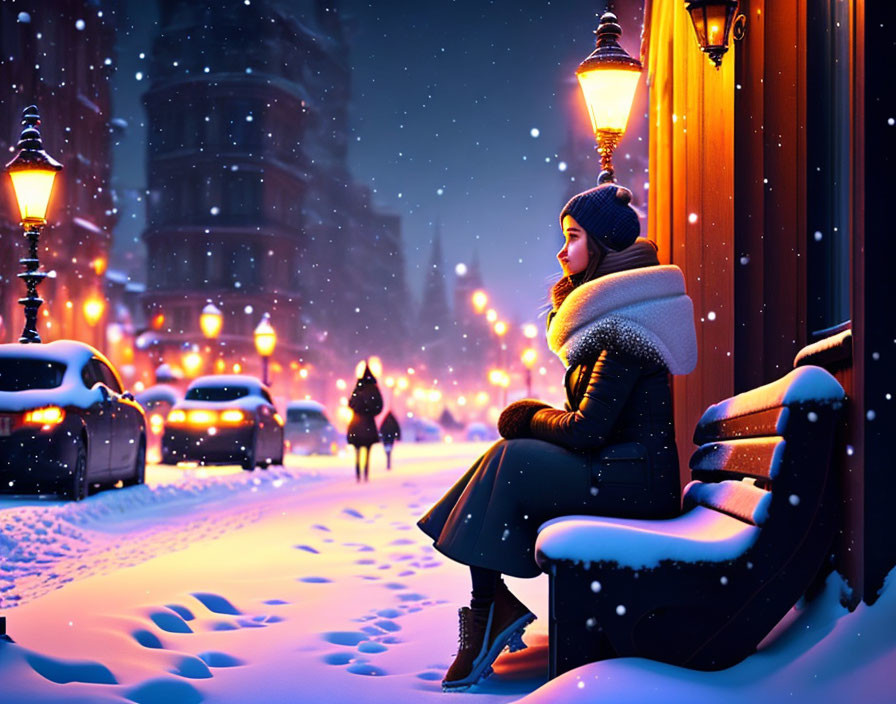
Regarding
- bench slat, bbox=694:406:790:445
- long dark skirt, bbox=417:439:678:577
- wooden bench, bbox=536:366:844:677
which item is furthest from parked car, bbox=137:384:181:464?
wooden bench, bbox=536:366:844:677

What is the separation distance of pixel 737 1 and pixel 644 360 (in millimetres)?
2796

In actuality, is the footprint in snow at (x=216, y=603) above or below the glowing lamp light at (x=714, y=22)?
below

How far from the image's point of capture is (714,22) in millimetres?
6086

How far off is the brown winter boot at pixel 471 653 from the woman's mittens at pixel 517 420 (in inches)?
26.8

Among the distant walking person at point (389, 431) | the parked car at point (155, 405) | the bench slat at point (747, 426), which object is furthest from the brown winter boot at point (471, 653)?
the parked car at point (155, 405)

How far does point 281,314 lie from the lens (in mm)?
71125

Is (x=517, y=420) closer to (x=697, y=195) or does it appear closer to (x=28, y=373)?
(x=697, y=195)

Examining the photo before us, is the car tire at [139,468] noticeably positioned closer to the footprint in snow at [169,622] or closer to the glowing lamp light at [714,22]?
the footprint in snow at [169,622]

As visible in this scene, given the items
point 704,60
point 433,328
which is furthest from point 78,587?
point 433,328

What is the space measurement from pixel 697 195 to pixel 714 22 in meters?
2.87

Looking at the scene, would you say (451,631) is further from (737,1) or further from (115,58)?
(115,58)

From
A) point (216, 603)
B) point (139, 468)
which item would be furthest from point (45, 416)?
point (216, 603)

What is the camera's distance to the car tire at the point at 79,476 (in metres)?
12.0

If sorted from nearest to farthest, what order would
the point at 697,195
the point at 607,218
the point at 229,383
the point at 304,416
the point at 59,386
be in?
the point at 607,218, the point at 697,195, the point at 59,386, the point at 229,383, the point at 304,416
